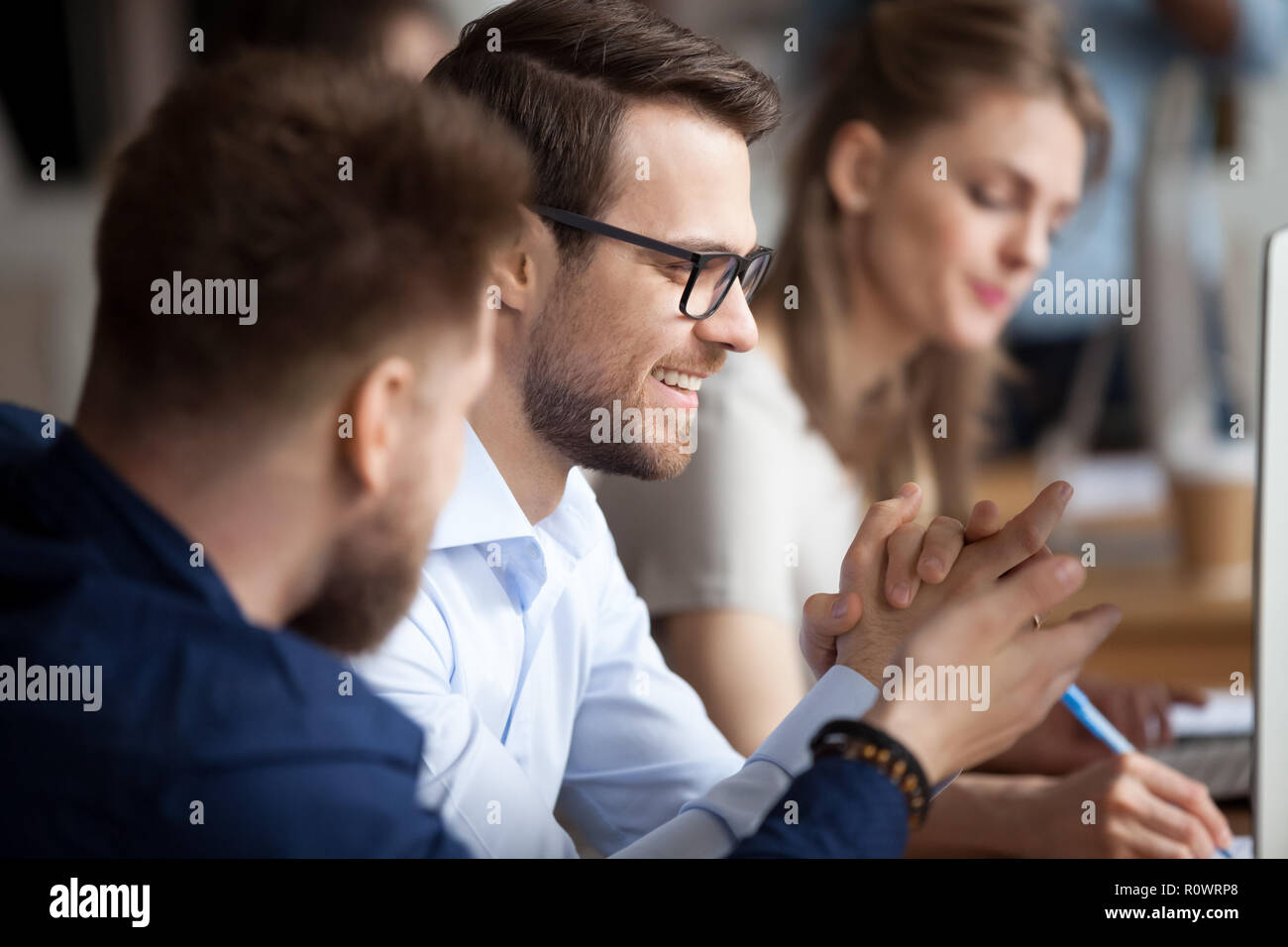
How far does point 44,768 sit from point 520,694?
27cm

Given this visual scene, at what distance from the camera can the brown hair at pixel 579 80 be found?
0.67 m

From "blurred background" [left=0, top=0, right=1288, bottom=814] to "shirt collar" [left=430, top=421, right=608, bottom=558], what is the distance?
8.1 inches

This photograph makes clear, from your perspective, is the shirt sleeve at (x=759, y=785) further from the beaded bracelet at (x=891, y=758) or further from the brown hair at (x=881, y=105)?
the brown hair at (x=881, y=105)

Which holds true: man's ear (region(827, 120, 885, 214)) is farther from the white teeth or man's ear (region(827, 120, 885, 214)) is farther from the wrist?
the wrist

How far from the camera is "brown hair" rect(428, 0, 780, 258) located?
67cm

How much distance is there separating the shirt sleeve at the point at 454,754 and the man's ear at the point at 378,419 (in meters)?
0.11

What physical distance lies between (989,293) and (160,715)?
34.0 inches

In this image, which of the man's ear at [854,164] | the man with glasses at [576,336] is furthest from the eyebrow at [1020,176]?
the man with glasses at [576,336]

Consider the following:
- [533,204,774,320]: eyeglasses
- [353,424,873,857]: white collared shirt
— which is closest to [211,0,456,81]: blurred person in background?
[533,204,774,320]: eyeglasses

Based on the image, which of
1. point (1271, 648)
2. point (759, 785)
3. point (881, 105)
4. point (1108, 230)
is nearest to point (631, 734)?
point (759, 785)

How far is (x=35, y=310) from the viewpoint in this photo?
72 cm
